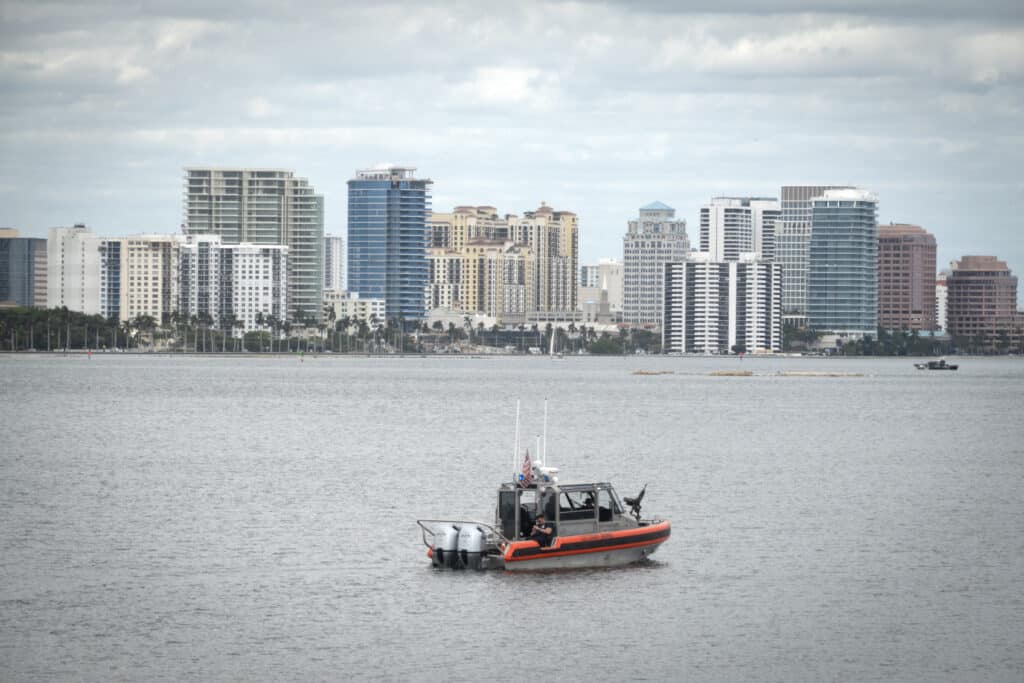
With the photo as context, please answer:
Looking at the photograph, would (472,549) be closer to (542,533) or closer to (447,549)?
(447,549)

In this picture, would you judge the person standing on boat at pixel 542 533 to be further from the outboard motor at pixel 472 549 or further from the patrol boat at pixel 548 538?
the outboard motor at pixel 472 549

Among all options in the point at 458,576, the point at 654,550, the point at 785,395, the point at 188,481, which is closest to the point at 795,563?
the point at 654,550

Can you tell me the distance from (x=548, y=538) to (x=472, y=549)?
228cm

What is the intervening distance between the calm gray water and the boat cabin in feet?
4.48

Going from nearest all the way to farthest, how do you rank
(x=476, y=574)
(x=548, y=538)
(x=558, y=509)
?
(x=548, y=538) < (x=558, y=509) < (x=476, y=574)

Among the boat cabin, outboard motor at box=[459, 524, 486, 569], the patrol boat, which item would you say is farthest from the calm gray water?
the boat cabin

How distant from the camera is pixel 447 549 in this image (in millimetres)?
45500

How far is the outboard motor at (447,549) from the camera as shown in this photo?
149 ft

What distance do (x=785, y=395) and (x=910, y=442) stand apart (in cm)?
7618

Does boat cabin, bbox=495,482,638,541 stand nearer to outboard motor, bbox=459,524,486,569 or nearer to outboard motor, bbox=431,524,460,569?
outboard motor, bbox=459,524,486,569

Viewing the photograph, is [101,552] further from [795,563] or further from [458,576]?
[795,563]

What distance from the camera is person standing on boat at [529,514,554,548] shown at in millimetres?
44375

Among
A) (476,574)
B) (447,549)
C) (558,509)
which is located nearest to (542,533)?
(558,509)

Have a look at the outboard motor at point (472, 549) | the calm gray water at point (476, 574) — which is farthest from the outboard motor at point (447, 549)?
the calm gray water at point (476, 574)
